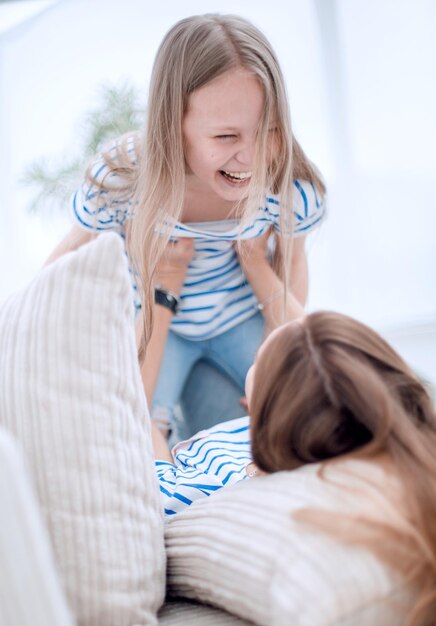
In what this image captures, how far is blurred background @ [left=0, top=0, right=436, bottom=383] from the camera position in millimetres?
3701

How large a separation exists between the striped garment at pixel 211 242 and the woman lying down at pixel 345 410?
0.84 meters

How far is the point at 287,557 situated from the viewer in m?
0.84

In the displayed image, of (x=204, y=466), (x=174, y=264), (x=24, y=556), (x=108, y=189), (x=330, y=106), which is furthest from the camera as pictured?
(x=330, y=106)

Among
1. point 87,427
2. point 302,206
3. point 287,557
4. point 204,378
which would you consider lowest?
point 204,378

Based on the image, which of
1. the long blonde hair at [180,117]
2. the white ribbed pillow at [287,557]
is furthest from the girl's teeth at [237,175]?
the white ribbed pillow at [287,557]

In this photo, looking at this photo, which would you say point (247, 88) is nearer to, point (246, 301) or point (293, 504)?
point (246, 301)

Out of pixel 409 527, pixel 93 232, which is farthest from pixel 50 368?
pixel 93 232

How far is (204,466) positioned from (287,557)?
56 centimetres

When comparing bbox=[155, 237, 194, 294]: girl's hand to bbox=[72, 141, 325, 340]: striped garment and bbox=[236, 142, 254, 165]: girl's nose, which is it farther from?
bbox=[236, 142, 254, 165]: girl's nose

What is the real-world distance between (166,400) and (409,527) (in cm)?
112

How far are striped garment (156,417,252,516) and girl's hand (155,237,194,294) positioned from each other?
0.45 m

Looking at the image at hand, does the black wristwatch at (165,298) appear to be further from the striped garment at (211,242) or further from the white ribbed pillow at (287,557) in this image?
the white ribbed pillow at (287,557)

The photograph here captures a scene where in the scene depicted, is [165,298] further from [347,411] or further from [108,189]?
[347,411]

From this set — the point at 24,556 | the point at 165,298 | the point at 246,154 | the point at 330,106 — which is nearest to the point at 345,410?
the point at 24,556
